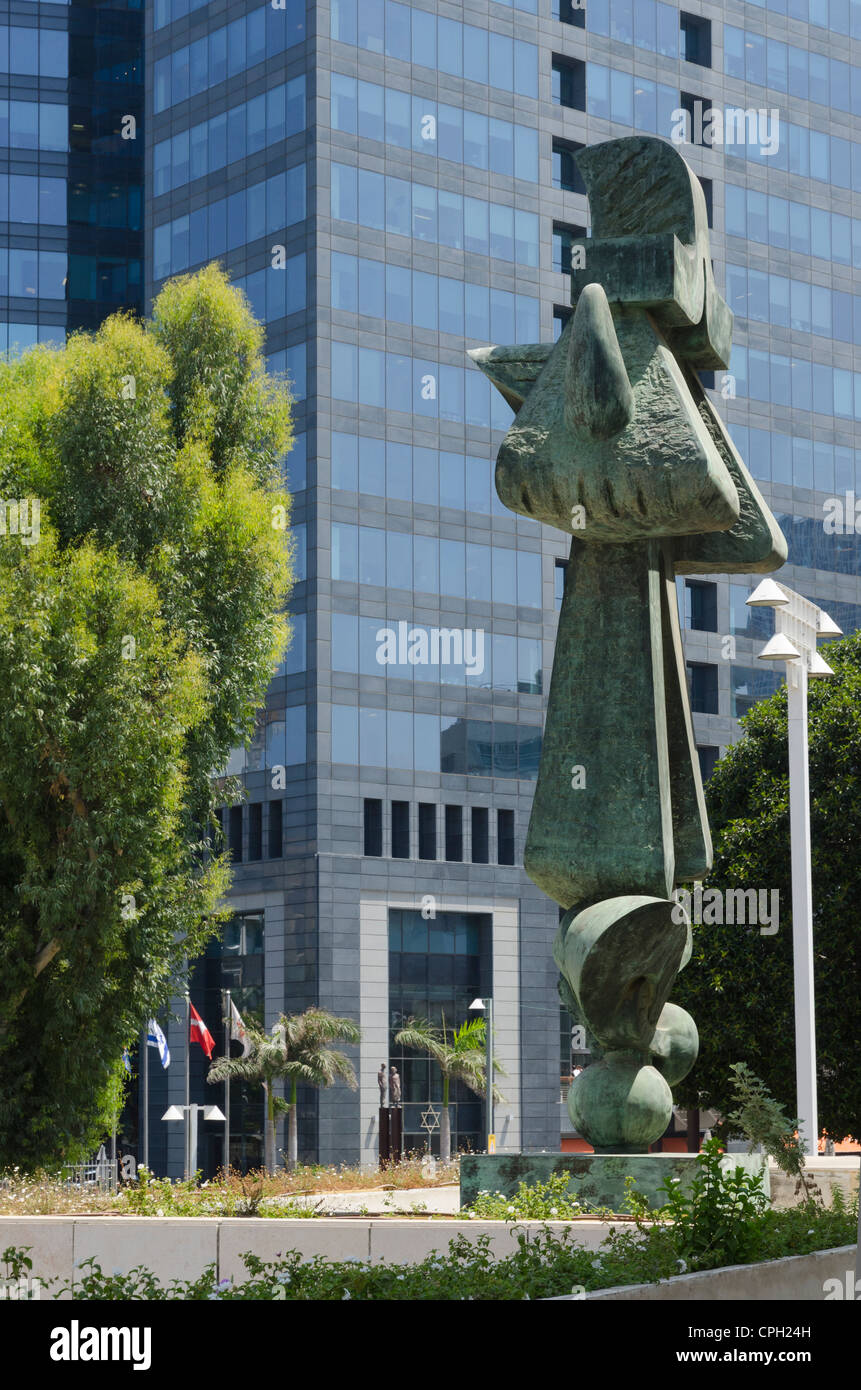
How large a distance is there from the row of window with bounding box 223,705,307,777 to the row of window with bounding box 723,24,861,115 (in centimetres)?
3013

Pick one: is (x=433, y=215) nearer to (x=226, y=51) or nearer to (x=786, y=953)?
(x=226, y=51)

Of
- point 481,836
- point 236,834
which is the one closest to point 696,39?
point 481,836

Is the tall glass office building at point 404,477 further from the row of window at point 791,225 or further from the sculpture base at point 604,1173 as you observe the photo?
the sculpture base at point 604,1173

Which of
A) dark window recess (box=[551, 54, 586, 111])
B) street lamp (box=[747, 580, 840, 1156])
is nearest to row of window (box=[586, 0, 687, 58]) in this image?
dark window recess (box=[551, 54, 586, 111])

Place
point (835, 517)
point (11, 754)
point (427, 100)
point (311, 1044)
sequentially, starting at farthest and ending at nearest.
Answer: point (835, 517), point (427, 100), point (311, 1044), point (11, 754)

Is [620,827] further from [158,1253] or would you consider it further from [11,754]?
[11,754]

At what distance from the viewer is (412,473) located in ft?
201

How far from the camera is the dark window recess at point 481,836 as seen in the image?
6175 centimetres

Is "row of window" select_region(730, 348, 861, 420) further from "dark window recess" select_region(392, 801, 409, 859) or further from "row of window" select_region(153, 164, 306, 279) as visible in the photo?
"dark window recess" select_region(392, 801, 409, 859)

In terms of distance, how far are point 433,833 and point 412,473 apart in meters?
11.2

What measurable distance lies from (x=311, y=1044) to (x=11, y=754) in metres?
33.4

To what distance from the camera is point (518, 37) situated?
6531 centimetres

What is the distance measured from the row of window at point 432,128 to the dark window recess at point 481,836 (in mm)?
20825
